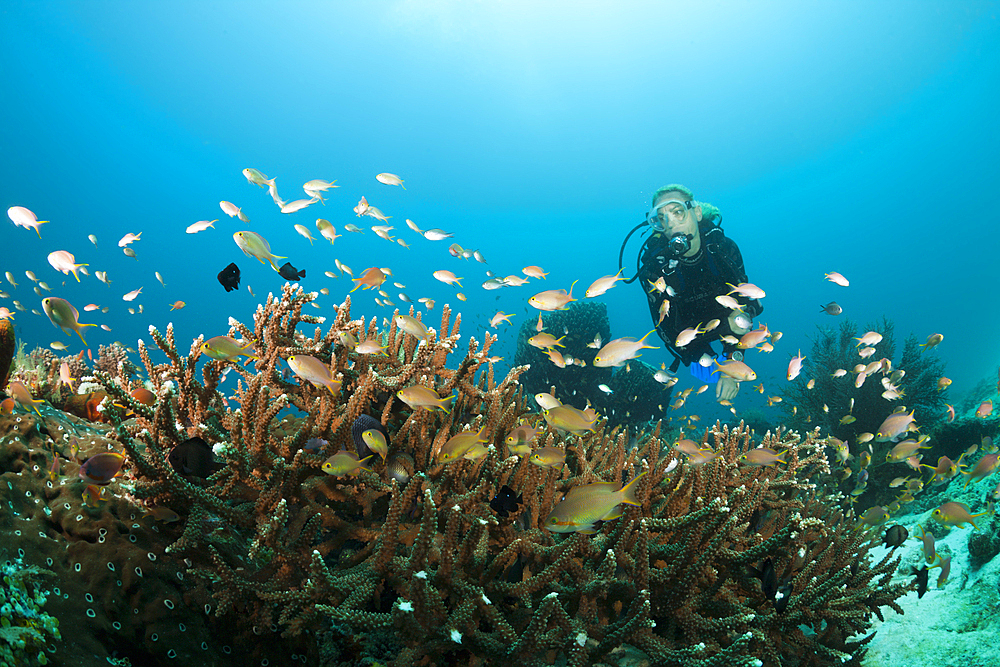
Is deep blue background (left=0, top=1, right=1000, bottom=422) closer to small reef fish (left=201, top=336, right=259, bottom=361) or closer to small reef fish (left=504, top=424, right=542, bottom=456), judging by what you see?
small reef fish (left=504, top=424, right=542, bottom=456)

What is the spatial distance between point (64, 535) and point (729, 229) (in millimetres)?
117605

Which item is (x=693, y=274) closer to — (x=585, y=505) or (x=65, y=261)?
(x=585, y=505)

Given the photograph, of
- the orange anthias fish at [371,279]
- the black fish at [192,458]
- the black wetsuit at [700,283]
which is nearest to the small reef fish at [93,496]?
the black fish at [192,458]

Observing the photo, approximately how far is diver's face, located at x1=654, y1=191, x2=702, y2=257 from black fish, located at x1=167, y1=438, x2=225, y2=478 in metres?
7.85

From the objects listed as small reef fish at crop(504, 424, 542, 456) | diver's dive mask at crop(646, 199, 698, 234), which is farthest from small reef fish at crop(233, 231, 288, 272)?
diver's dive mask at crop(646, 199, 698, 234)

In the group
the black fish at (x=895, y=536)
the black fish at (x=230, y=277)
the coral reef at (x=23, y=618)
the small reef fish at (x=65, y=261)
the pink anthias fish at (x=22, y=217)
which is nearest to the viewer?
the coral reef at (x=23, y=618)

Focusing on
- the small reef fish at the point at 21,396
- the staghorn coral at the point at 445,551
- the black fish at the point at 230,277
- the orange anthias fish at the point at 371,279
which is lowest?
the staghorn coral at the point at 445,551

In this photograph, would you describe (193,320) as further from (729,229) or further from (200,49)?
(729,229)

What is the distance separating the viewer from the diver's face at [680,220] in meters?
7.65

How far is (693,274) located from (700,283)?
0.22m

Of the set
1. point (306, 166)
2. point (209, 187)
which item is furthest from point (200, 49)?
point (209, 187)

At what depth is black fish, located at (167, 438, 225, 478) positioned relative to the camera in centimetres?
207

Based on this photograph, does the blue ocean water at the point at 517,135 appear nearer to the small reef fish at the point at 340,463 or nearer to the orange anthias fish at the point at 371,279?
the orange anthias fish at the point at 371,279

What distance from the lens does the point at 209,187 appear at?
85.2m
